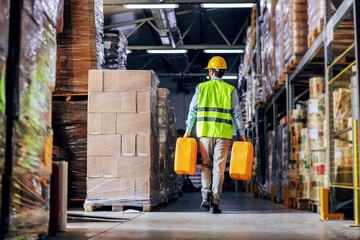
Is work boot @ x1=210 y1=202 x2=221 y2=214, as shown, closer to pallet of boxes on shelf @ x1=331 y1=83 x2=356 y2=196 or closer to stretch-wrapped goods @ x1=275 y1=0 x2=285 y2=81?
pallet of boxes on shelf @ x1=331 y1=83 x2=356 y2=196

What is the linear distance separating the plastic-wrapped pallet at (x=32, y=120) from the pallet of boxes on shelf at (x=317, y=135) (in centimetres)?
364

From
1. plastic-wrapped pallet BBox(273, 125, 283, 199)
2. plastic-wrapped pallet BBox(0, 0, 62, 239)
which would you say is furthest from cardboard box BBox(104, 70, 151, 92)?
plastic-wrapped pallet BBox(273, 125, 283, 199)

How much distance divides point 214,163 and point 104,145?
1.36m

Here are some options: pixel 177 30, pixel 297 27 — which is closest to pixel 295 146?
pixel 297 27

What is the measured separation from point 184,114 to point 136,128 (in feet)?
56.5

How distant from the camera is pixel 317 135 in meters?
5.69

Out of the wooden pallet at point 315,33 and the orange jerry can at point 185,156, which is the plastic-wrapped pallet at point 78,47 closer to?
the orange jerry can at point 185,156

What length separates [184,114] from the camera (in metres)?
23.0

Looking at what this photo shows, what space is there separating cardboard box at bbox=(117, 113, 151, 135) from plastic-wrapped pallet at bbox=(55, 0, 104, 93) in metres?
1.35

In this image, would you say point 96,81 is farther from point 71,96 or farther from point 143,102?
point 71,96

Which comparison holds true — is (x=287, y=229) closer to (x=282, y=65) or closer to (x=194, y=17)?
(x=282, y=65)

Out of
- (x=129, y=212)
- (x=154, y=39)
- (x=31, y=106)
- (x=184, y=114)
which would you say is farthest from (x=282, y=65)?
(x=184, y=114)

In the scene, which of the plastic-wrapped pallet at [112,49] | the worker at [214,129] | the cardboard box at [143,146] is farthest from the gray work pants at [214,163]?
the plastic-wrapped pallet at [112,49]

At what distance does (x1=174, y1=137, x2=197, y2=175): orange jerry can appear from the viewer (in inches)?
216
